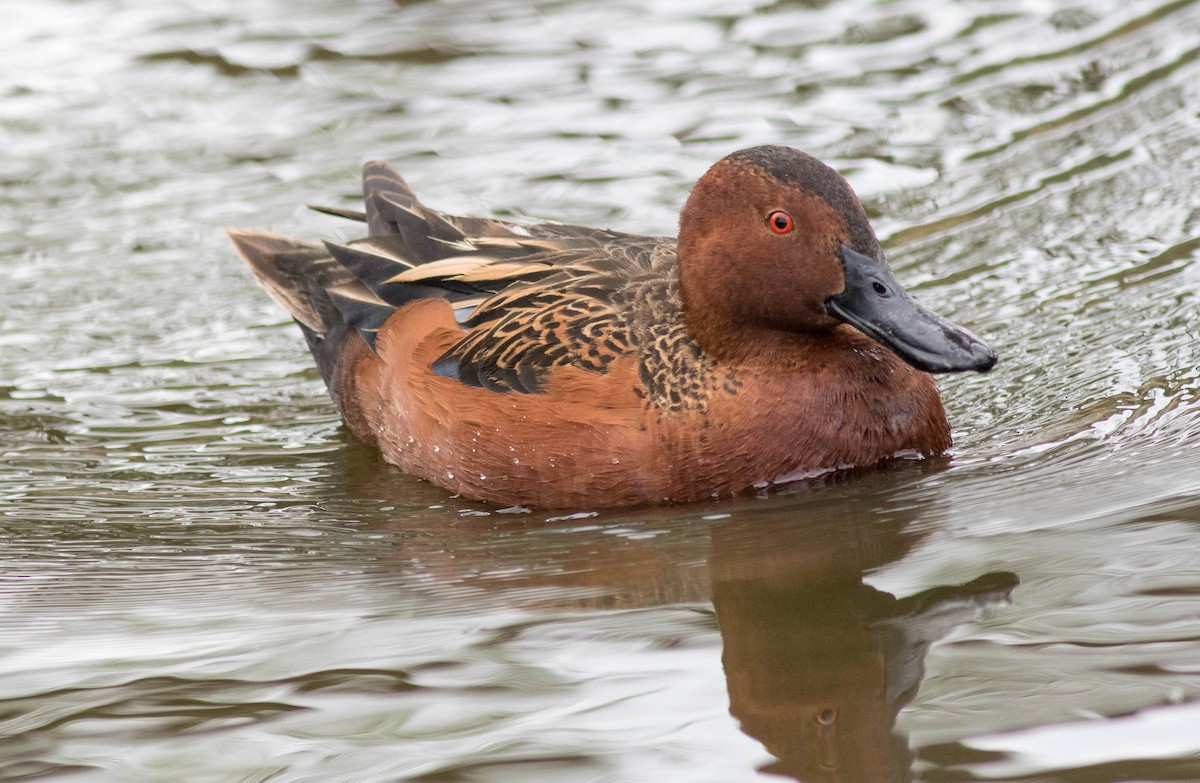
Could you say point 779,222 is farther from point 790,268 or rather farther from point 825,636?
point 825,636

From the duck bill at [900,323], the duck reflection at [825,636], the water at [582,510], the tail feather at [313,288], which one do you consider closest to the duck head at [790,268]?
the duck bill at [900,323]

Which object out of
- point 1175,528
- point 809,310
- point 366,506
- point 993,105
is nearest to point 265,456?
point 366,506

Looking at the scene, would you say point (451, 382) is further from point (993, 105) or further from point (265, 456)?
point (993, 105)

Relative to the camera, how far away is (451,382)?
679cm

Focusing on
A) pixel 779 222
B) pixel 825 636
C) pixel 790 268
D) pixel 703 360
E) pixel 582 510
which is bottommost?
pixel 825 636

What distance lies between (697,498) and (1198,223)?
3683 millimetres

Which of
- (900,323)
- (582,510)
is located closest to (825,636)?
(900,323)

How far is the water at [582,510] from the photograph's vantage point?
4324 millimetres

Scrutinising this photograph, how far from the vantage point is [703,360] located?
20.6 ft

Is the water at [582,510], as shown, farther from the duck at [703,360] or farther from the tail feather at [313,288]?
the tail feather at [313,288]

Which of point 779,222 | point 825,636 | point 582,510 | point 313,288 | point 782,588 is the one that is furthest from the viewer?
point 313,288

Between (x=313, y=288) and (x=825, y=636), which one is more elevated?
(x=313, y=288)

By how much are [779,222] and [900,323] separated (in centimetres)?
59

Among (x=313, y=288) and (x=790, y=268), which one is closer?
(x=790, y=268)
